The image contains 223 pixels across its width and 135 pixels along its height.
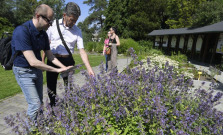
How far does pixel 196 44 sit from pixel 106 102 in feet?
51.2

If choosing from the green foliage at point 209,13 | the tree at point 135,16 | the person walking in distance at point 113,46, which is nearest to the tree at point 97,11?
the tree at point 135,16

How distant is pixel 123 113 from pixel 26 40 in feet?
4.58

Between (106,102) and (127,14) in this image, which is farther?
(127,14)

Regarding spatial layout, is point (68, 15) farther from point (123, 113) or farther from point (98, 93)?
point (123, 113)

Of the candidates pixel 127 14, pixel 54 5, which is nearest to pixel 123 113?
pixel 127 14

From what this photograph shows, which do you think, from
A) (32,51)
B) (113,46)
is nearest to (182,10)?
(113,46)

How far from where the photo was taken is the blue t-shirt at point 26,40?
1.87 meters

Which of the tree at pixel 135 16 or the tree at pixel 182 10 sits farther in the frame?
the tree at pixel 135 16

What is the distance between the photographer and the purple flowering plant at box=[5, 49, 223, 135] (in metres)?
1.81

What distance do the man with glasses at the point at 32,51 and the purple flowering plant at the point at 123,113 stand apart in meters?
0.27

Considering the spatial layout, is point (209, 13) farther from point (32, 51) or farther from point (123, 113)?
point (32, 51)

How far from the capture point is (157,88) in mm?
2379

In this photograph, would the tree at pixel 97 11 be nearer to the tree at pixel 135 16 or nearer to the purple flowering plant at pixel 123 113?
the tree at pixel 135 16

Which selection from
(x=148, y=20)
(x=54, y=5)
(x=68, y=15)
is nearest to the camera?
(x=68, y=15)
